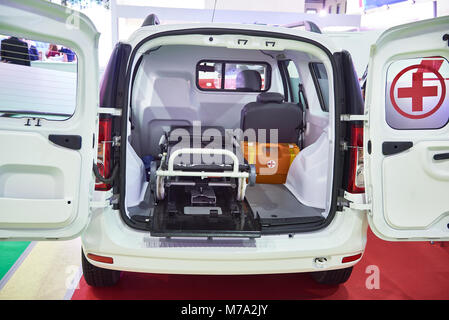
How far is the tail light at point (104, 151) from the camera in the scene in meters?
2.00

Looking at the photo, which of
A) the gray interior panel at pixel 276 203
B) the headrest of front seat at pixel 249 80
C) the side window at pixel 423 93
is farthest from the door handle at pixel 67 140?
the side window at pixel 423 93

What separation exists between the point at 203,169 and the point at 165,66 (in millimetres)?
1872

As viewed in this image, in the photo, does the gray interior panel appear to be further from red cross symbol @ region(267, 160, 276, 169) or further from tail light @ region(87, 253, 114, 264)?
tail light @ region(87, 253, 114, 264)

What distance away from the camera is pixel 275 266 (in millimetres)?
2016

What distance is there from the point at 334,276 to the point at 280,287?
15.7 inches

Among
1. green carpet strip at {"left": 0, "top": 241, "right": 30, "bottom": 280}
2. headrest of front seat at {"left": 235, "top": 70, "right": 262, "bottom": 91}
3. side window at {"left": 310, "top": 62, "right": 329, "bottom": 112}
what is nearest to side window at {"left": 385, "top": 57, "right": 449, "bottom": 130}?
side window at {"left": 310, "top": 62, "right": 329, "bottom": 112}

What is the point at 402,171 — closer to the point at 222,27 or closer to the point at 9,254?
the point at 222,27

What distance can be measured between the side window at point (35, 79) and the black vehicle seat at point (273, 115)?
1979 mm

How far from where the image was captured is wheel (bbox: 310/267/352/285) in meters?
2.55

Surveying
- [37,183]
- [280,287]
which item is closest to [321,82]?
[280,287]

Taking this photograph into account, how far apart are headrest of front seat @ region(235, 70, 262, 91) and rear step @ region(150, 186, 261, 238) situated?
177 cm
